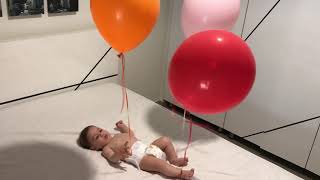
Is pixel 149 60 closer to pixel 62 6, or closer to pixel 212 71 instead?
pixel 62 6

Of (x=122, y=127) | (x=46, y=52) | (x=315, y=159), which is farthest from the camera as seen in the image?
(x=315, y=159)

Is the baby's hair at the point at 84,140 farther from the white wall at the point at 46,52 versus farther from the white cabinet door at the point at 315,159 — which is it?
the white cabinet door at the point at 315,159

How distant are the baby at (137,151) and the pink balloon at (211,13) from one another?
2.28 feet

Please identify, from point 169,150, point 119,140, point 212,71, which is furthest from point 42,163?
point 212,71

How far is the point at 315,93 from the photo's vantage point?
240 centimetres

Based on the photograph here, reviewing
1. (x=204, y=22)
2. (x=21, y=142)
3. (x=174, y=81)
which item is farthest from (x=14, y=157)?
(x=204, y=22)

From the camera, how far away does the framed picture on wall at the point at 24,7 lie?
202cm

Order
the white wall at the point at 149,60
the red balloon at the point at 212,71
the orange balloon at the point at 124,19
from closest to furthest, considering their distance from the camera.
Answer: the red balloon at the point at 212,71, the orange balloon at the point at 124,19, the white wall at the point at 149,60

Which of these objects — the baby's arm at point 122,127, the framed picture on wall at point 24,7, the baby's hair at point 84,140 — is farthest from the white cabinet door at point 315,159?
the framed picture on wall at point 24,7

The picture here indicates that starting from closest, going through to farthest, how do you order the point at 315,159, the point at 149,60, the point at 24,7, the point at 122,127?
the point at 122,127
the point at 24,7
the point at 315,159
the point at 149,60

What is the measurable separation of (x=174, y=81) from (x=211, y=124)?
1.86 metres

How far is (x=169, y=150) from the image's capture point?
5.84 ft

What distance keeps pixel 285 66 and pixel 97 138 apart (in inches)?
63.3

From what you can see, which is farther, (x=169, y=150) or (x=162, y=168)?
(x=169, y=150)
